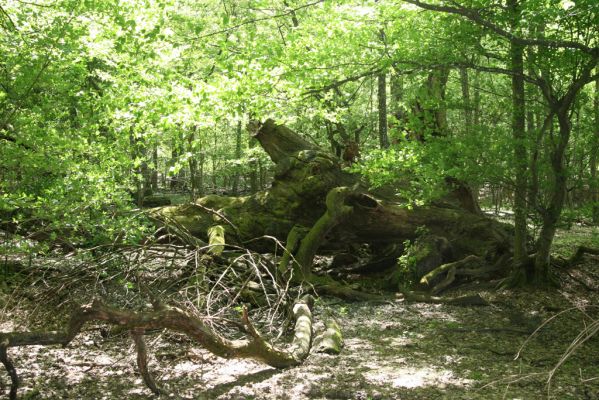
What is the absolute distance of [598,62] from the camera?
6.65 metres

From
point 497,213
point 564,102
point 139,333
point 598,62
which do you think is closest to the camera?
point 139,333

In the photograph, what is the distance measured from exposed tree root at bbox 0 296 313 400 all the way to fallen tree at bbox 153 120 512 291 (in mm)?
5155

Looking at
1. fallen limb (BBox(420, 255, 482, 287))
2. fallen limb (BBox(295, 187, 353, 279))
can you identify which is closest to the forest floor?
fallen limb (BBox(420, 255, 482, 287))

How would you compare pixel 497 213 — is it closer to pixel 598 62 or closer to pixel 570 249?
pixel 570 249

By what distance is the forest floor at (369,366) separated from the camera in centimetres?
505

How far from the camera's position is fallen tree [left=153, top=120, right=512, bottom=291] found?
10.7 m

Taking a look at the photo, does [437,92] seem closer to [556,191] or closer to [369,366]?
[556,191]

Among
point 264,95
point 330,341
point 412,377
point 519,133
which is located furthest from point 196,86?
point 412,377

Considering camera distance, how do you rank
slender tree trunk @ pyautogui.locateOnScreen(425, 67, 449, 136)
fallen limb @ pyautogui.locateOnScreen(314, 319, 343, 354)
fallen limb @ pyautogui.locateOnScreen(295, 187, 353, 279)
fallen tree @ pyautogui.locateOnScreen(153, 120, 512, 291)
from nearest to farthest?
fallen limb @ pyautogui.locateOnScreen(314, 319, 343, 354) < slender tree trunk @ pyautogui.locateOnScreen(425, 67, 449, 136) < fallen limb @ pyautogui.locateOnScreen(295, 187, 353, 279) < fallen tree @ pyautogui.locateOnScreen(153, 120, 512, 291)

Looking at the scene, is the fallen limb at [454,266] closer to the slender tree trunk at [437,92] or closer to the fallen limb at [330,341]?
the slender tree trunk at [437,92]

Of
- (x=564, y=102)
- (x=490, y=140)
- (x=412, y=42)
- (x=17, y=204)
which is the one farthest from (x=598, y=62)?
(x=17, y=204)

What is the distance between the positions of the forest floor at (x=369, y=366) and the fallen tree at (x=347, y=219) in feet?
8.81

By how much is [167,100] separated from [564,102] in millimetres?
5985

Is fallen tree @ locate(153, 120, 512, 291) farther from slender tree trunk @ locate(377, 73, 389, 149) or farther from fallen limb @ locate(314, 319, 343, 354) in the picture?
slender tree trunk @ locate(377, 73, 389, 149)
